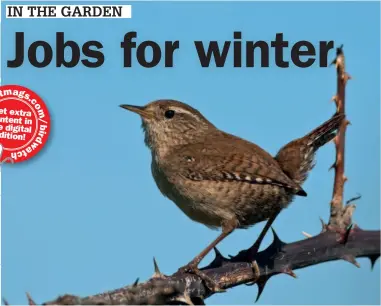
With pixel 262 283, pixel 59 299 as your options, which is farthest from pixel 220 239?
pixel 59 299

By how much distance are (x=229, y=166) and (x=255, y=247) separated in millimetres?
551

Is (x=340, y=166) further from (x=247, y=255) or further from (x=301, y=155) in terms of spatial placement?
(x=301, y=155)

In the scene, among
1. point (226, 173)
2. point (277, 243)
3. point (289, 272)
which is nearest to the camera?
point (289, 272)

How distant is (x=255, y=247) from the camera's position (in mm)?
3693

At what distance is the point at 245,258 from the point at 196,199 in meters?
0.68

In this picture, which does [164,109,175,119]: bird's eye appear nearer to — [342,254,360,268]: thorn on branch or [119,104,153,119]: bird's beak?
[119,104,153,119]: bird's beak

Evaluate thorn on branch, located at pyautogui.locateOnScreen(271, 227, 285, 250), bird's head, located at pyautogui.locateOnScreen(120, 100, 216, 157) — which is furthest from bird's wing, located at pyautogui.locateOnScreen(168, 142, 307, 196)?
thorn on branch, located at pyautogui.locateOnScreen(271, 227, 285, 250)

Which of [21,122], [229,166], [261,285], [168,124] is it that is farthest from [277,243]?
[21,122]

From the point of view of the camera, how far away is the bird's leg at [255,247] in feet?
10.4

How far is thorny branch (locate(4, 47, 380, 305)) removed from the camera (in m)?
2.21

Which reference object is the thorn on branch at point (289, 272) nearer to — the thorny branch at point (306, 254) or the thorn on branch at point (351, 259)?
the thorny branch at point (306, 254)

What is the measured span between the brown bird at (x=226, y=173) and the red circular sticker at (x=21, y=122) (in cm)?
58

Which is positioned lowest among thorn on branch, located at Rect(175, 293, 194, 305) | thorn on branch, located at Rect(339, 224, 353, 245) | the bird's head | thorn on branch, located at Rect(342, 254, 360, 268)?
thorn on branch, located at Rect(175, 293, 194, 305)

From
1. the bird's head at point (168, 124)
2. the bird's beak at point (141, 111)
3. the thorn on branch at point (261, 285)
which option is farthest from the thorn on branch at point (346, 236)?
the bird's beak at point (141, 111)
